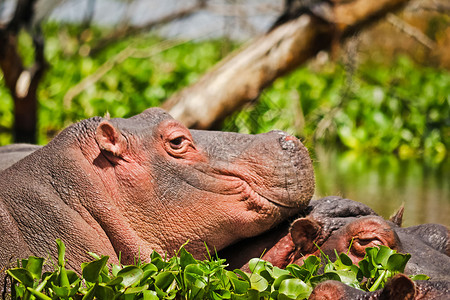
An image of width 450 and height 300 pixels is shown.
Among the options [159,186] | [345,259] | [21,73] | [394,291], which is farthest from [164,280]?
[21,73]

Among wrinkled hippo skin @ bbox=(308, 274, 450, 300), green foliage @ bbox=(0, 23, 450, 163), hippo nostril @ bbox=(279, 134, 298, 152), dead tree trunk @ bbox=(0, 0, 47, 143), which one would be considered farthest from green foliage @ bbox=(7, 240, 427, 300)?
green foliage @ bbox=(0, 23, 450, 163)

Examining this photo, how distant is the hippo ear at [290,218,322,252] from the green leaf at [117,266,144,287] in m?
0.77

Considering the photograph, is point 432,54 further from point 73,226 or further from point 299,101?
point 73,226

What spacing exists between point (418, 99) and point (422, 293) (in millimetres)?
9515

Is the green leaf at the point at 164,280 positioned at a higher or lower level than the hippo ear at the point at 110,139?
lower

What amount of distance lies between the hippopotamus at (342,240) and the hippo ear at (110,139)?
0.68 m

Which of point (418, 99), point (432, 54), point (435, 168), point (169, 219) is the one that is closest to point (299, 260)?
point (169, 219)

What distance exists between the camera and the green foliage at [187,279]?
2375 millimetres

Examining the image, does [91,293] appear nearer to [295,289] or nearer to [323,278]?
[295,289]

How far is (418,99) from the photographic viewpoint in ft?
37.3

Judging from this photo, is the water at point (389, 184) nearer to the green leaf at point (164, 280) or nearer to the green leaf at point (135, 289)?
the green leaf at point (164, 280)

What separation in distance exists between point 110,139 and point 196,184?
411mm

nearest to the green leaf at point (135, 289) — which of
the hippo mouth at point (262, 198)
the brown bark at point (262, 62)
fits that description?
the hippo mouth at point (262, 198)

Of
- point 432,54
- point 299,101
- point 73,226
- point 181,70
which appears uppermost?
point 73,226
